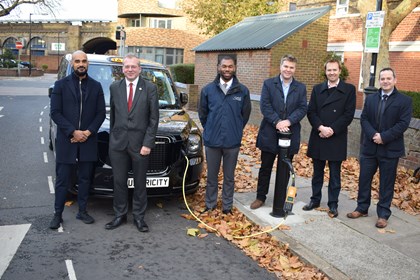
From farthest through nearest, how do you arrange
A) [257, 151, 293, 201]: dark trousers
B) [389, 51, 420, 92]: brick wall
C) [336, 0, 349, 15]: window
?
[336, 0, 349, 15]: window → [389, 51, 420, 92]: brick wall → [257, 151, 293, 201]: dark trousers

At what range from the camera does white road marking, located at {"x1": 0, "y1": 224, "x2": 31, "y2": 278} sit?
4336 millimetres

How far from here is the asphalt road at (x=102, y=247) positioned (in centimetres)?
420

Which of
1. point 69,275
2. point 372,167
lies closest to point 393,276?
point 372,167

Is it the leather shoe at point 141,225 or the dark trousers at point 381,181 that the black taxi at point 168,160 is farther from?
the dark trousers at point 381,181

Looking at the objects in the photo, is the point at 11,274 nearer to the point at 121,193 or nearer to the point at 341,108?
the point at 121,193

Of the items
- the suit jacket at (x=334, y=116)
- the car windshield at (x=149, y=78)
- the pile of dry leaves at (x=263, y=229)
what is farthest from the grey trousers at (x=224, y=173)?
the car windshield at (x=149, y=78)

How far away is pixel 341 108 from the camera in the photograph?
5660 millimetres

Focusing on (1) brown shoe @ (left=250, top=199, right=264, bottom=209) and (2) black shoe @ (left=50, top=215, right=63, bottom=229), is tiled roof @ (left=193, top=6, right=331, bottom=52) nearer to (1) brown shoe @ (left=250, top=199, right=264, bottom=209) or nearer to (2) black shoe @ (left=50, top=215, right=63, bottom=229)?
(1) brown shoe @ (left=250, top=199, right=264, bottom=209)

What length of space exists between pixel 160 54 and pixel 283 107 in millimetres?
45287

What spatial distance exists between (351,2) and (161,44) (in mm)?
30885

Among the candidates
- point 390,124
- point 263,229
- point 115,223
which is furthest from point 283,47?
point 115,223

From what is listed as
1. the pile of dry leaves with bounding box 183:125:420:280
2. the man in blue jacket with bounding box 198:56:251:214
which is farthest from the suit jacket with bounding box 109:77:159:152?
the pile of dry leaves with bounding box 183:125:420:280

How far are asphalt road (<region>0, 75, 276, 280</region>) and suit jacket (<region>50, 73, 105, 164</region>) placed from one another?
0.92 metres

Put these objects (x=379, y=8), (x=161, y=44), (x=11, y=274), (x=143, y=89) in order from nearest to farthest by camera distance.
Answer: (x=11, y=274), (x=143, y=89), (x=379, y=8), (x=161, y=44)
